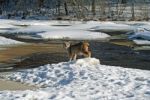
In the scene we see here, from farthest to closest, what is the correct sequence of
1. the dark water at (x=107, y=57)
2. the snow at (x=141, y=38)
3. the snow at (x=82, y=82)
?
the snow at (x=141, y=38)
the dark water at (x=107, y=57)
the snow at (x=82, y=82)

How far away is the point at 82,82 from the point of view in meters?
12.3

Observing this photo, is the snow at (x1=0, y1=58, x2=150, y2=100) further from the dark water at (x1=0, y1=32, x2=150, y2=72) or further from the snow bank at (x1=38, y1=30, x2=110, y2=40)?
the snow bank at (x1=38, y1=30, x2=110, y2=40)

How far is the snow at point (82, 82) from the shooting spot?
10.5 m

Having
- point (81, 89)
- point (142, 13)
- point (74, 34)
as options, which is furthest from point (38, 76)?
point (142, 13)

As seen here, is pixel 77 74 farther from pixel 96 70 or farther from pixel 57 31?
pixel 57 31

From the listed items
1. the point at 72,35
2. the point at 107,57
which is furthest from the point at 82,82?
the point at 72,35

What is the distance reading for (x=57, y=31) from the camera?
30547mm

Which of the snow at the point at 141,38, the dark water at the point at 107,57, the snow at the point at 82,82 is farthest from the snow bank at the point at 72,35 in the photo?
the snow at the point at 82,82

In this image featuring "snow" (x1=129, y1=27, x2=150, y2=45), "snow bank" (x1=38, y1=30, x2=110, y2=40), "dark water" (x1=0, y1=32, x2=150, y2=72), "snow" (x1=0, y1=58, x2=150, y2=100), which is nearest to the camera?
"snow" (x1=0, y1=58, x2=150, y2=100)

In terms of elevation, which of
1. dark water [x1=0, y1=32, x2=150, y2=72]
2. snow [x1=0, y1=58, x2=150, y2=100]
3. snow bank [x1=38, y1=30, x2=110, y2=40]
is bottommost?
snow bank [x1=38, y1=30, x2=110, y2=40]

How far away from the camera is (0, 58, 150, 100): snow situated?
34.3ft

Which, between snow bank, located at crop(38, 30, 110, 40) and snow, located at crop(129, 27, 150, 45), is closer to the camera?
snow, located at crop(129, 27, 150, 45)

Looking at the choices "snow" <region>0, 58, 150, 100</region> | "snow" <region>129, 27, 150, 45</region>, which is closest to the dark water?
"snow" <region>129, 27, 150, 45</region>

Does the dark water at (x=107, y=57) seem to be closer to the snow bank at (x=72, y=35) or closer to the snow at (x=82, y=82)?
the snow at (x=82, y=82)
